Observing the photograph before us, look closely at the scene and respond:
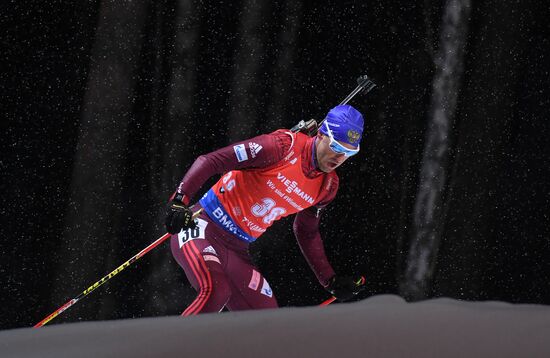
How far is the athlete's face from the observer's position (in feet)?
7.36

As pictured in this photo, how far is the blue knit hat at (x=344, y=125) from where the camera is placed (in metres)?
2.21

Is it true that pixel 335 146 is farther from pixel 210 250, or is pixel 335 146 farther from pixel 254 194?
pixel 210 250

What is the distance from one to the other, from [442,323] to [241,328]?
119 mm

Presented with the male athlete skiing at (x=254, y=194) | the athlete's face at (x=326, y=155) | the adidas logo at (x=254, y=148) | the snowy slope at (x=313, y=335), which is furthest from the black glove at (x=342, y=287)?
the snowy slope at (x=313, y=335)

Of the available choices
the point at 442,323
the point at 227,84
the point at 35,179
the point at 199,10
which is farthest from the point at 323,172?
the point at 442,323

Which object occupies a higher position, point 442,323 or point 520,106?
point 442,323

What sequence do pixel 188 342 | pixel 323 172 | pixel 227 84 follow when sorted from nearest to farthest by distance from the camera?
1. pixel 188 342
2. pixel 323 172
3. pixel 227 84

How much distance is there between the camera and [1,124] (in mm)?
2445

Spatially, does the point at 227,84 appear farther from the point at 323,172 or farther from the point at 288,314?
the point at 288,314

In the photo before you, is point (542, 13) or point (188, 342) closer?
point (188, 342)

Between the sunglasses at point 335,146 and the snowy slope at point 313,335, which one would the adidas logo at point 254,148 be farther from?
the snowy slope at point 313,335

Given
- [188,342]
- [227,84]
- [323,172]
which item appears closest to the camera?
[188,342]

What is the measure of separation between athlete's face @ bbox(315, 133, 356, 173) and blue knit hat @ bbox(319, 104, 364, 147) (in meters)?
0.02

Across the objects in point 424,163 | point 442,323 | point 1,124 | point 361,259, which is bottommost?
point 361,259
